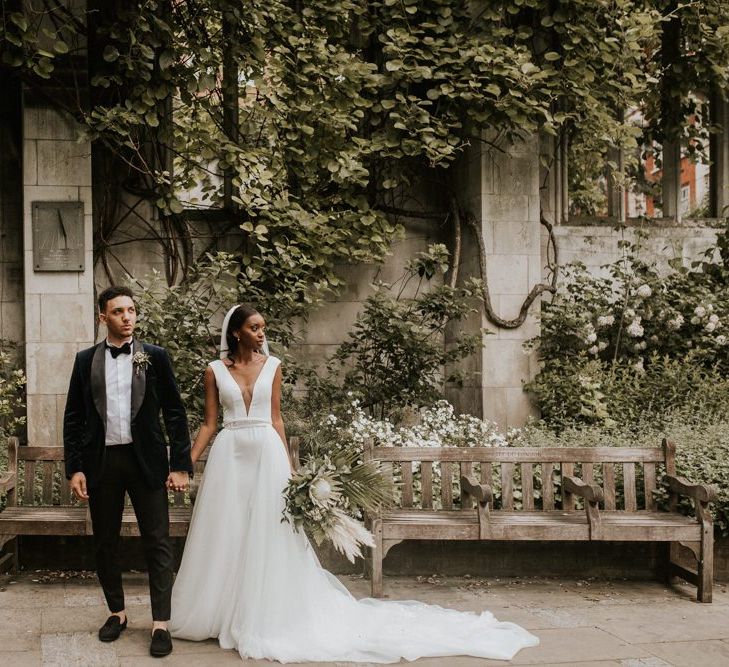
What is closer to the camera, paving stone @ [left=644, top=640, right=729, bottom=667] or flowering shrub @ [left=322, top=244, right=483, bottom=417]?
paving stone @ [left=644, top=640, right=729, bottom=667]

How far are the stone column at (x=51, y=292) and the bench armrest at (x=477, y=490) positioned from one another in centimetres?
429

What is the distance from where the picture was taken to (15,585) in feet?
21.4

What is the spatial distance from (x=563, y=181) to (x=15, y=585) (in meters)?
7.75

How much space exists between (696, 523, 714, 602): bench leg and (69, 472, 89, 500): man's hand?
14.0ft

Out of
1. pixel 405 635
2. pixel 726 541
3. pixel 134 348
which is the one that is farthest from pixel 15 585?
pixel 726 541

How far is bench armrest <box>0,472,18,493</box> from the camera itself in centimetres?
669

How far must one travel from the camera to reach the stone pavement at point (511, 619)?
509cm

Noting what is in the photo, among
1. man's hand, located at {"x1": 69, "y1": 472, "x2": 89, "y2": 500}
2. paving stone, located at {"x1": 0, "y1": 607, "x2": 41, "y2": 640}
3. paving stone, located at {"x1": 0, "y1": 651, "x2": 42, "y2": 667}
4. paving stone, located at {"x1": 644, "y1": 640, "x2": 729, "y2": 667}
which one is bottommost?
paving stone, located at {"x1": 644, "y1": 640, "x2": 729, "y2": 667}

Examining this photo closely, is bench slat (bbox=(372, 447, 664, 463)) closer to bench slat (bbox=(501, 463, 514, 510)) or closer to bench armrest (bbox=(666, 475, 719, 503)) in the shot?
bench slat (bbox=(501, 463, 514, 510))

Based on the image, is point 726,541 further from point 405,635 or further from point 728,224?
point 728,224

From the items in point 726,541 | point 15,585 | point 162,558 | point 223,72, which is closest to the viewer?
point 162,558

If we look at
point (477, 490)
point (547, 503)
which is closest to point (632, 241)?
point (547, 503)

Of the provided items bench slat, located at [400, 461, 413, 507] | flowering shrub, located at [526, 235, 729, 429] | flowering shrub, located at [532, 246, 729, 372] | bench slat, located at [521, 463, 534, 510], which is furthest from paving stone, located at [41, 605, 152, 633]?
flowering shrub, located at [532, 246, 729, 372]

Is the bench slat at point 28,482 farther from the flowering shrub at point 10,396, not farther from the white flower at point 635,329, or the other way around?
the white flower at point 635,329
